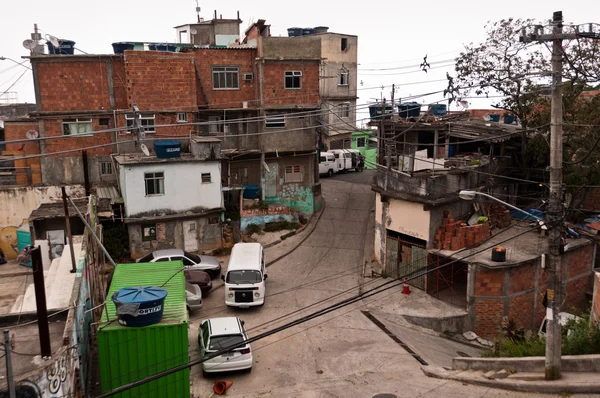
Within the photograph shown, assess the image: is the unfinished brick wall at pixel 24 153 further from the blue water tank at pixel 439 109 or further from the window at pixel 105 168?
the blue water tank at pixel 439 109

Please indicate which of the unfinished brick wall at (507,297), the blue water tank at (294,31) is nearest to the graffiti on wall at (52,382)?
the unfinished brick wall at (507,297)

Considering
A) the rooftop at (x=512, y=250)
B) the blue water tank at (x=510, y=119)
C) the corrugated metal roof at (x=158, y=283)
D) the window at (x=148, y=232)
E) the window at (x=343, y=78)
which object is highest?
the window at (x=343, y=78)

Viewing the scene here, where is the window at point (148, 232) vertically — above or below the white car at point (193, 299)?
above

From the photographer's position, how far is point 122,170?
27047mm

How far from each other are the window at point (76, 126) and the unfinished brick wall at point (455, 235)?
1977 cm

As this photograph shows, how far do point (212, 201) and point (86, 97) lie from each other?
30.7 ft

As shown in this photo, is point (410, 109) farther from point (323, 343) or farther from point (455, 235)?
point (323, 343)

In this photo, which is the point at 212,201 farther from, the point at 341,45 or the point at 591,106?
the point at 341,45

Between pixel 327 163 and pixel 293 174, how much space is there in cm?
1070

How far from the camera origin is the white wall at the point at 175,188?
26844mm

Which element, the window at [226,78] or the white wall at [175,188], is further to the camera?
the window at [226,78]

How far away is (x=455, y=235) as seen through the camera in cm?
2425

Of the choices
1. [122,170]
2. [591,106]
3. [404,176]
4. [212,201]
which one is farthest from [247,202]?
[591,106]

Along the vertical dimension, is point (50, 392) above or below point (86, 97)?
below
